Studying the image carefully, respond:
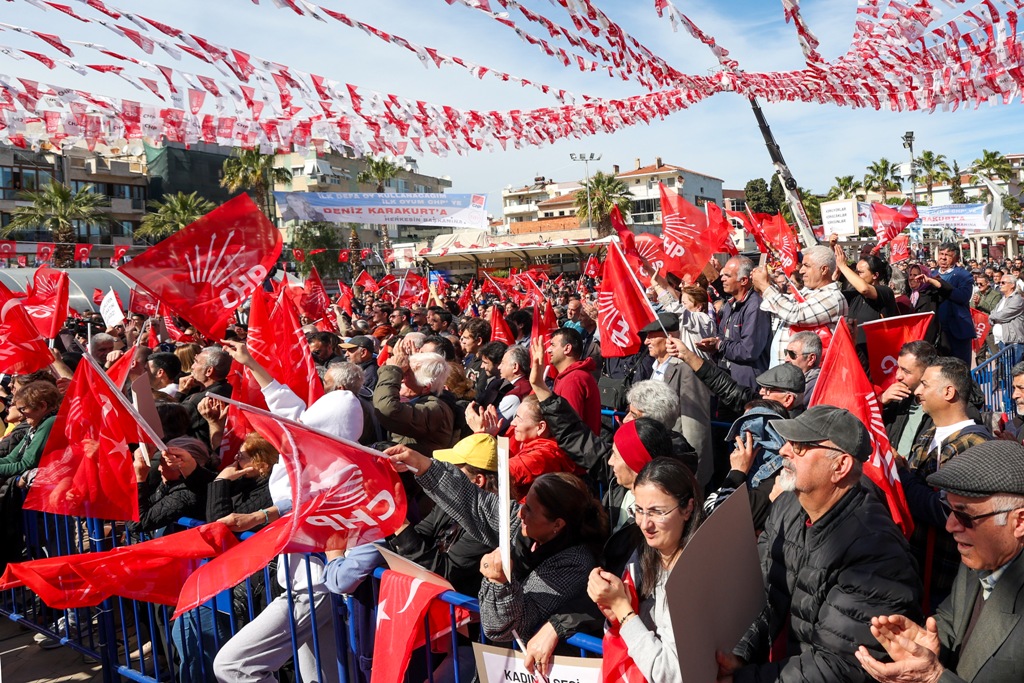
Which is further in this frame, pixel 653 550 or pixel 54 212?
pixel 54 212

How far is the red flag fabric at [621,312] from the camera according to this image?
6.77 meters

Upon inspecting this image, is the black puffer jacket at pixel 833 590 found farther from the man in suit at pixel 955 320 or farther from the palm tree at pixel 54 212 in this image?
the palm tree at pixel 54 212

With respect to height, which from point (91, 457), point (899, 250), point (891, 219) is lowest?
point (91, 457)

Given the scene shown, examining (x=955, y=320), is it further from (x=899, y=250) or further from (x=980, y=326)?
(x=899, y=250)

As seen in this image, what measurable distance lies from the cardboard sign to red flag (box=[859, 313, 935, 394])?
3689mm

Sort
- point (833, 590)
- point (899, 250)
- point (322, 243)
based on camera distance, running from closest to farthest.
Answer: point (833, 590) < point (899, 250) < point (322, 243)

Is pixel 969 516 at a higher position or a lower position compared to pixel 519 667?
higher

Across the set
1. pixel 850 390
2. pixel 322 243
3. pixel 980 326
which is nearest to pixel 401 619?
pixel 850 390

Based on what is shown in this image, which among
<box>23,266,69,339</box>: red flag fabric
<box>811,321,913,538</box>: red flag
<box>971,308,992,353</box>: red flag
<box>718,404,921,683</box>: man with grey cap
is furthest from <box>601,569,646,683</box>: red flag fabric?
<box>971,308,992,353</box>: red flag

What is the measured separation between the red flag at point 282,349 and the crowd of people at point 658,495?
49 centimetres

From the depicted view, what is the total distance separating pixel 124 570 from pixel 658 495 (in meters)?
2.62

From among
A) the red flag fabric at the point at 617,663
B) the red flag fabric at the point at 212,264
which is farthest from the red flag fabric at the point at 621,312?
the red flag fabric at the point at 617,663

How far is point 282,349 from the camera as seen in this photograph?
668 cm

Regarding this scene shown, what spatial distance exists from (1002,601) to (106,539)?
458 cm
